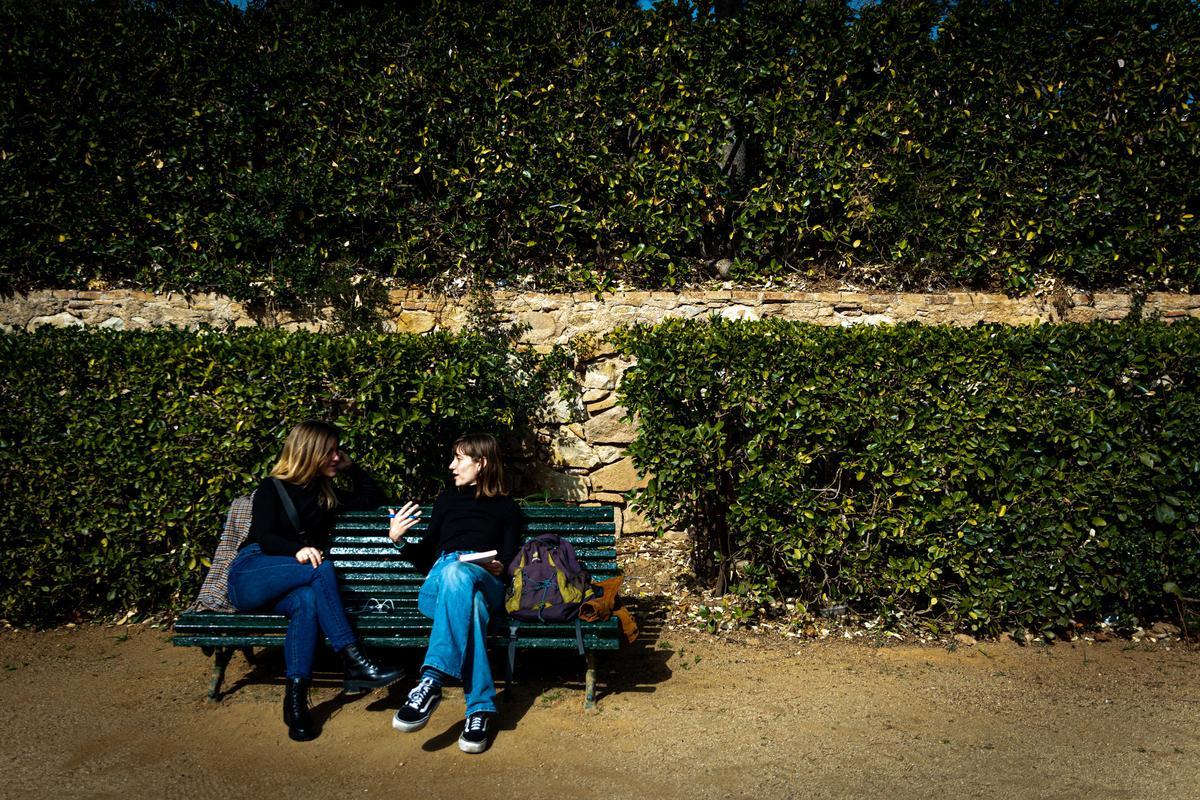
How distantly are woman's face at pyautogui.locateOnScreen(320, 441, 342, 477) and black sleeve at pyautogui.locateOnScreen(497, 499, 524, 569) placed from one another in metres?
0.98

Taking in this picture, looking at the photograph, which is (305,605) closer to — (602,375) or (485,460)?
(485,460)

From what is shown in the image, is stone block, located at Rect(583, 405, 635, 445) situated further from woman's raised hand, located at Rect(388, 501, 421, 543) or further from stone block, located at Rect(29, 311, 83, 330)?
stone block, located at Rect(29, 311, 83, 330)

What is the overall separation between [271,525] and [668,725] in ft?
7.36

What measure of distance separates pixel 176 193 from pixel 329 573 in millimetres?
4014

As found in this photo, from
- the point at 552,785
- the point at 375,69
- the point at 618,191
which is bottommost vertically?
the point at 552,785

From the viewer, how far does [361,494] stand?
4664mm

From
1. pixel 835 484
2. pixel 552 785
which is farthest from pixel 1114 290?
pixel 552 785

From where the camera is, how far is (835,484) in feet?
15.8

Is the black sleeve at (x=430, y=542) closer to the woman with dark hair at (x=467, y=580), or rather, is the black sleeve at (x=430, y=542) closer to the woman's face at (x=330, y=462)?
the woman with dark hair at (x=467, y=580)

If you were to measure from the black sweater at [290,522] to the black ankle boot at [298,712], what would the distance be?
674 mm

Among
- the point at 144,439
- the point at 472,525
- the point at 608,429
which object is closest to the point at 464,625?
the point at 472,525

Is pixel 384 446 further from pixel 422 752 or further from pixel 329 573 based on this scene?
pixel 422 752

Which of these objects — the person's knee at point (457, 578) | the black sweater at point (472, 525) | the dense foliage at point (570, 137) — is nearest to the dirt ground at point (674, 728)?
the person's knee at point (457, 578)

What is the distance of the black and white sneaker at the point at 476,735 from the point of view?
3417mm
